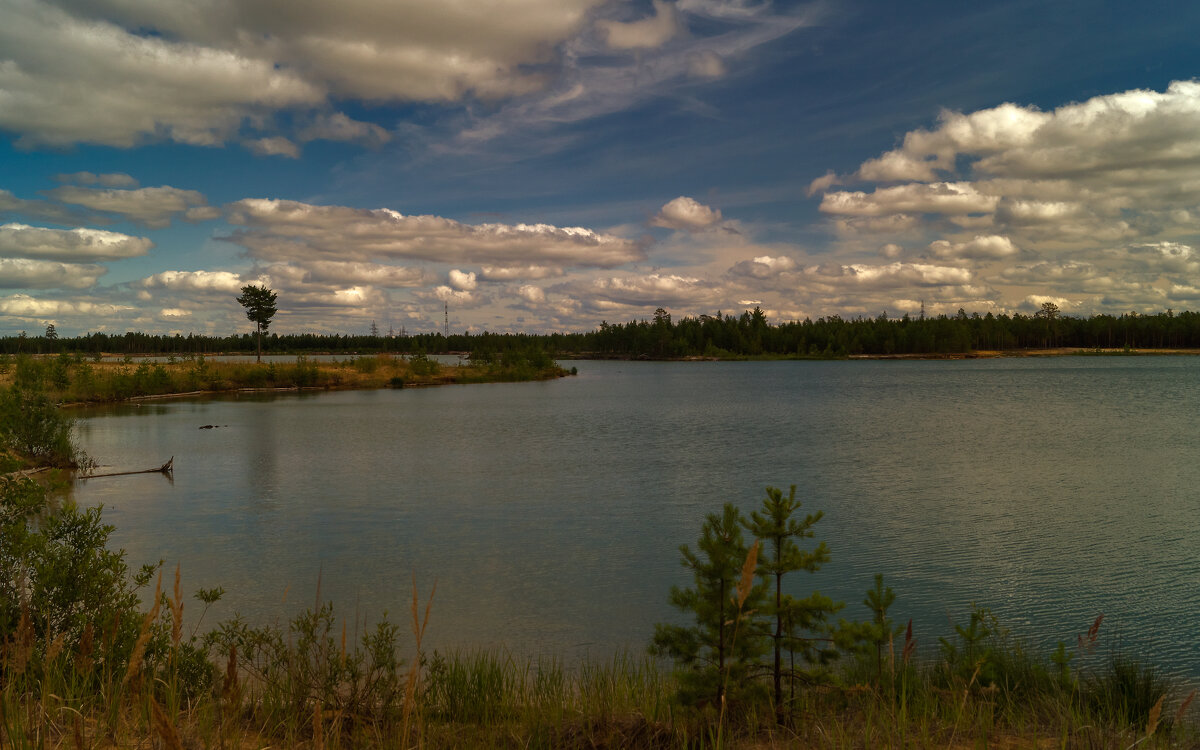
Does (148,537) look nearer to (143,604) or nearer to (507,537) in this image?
(143,604)

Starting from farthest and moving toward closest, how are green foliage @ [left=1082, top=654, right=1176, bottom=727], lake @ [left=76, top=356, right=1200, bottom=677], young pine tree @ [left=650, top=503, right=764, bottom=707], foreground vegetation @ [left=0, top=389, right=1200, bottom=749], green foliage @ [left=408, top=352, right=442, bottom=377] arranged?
green foliage @ [left=408, top=352, right=442, bottom=377]
lake @ [left=76, top=356, right=1200, bottom=677]
green foliage @ [left=1082, top=654, right=1176, bottom=727]
young pine tree @ [left=650, top=503, right=764, bottom=707]
foreground vegetation @ [left=0, top=389, right=1200, bottom=749]

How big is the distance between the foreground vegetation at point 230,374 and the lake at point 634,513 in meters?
18.9

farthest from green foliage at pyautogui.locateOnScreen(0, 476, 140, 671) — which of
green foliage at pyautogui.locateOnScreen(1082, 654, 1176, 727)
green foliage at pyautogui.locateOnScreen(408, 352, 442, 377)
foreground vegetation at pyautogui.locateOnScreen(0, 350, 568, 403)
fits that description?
green foliage at pyautogui.locateOnScreen(408, 352, 442, 377)

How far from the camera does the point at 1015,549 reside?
1912 cm

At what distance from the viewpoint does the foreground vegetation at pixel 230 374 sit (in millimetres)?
68312

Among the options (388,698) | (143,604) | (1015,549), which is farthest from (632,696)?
(1015,549)

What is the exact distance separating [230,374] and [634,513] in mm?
80619

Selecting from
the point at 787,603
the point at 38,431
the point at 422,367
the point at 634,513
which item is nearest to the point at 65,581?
the point at 787,603

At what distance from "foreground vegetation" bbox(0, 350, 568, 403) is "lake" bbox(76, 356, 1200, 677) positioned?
18897 millimetres

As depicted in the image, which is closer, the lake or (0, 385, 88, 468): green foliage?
the lake

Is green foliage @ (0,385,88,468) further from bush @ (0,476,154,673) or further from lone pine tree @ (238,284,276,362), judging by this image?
lone pine tree @ (238,284,276,362)

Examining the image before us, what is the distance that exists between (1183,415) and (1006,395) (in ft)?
69.8

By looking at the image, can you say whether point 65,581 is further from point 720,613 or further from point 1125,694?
point 1125,694

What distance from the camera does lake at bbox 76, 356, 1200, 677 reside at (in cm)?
1520
